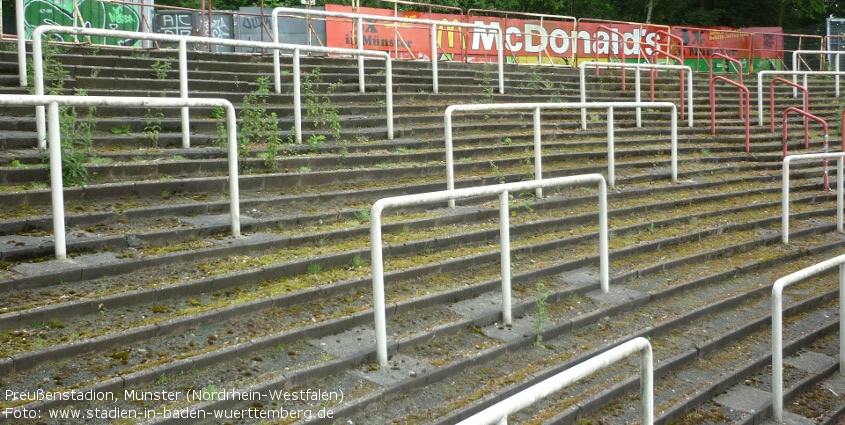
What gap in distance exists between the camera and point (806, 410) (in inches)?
210

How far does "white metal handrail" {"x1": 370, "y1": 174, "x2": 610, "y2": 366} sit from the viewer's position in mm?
4527

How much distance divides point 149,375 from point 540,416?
1.96m

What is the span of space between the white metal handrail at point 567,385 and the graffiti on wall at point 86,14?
644 inches

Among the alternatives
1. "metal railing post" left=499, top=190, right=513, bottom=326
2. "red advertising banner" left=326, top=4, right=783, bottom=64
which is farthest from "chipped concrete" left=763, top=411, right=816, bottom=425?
"red advertising banner" left=326, top=4, right=783, bottom=64

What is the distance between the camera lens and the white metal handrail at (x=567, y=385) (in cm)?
259

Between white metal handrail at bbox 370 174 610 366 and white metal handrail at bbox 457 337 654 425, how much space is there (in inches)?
57.3

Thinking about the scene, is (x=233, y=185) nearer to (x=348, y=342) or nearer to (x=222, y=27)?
(x=348, y=342)

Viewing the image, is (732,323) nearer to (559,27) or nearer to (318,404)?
(318,404)

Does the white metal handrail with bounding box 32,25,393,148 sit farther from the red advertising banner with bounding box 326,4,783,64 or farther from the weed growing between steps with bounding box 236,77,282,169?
the red advertising banner with bounding box 326,4,783,64

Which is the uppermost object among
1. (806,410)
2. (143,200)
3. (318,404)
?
(143,200)

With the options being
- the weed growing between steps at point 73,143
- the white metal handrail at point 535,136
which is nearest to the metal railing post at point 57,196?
the weed growing between steps at point 73,143

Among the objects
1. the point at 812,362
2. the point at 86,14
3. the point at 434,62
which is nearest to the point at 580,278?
the point at 812,362

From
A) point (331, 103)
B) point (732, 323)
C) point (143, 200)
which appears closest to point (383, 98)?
point (331, 103)

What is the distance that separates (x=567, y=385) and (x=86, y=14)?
1853 centimetres
